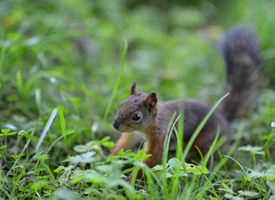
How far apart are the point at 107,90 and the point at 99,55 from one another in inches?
52.7

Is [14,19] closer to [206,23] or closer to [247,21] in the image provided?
[247,21]

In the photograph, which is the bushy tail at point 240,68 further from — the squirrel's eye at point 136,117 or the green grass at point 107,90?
the squirrel's eye at point 136,117

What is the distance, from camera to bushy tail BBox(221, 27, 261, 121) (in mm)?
3355

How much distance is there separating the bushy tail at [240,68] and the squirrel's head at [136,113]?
1203 millimetres

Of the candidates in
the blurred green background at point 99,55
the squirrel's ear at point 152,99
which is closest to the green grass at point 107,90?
the blurred green background at point 99,55

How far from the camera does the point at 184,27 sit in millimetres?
6691

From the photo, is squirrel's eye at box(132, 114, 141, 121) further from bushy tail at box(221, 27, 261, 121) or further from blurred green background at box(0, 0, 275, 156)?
bushy tail at box(221, 27, 261, 121)

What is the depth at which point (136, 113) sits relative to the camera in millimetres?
2387

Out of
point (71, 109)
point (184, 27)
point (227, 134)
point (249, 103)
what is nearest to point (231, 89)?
point (249, 103)

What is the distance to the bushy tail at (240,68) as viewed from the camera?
3.36m

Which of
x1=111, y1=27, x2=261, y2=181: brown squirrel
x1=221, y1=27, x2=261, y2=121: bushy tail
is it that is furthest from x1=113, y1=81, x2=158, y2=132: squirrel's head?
x1=221, y1=27, x2=261, y2=121: bushy tail

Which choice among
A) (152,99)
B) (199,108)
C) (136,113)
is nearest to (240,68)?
(199,108)

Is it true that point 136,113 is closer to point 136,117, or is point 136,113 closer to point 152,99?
point 136,117

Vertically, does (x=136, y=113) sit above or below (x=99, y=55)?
below
